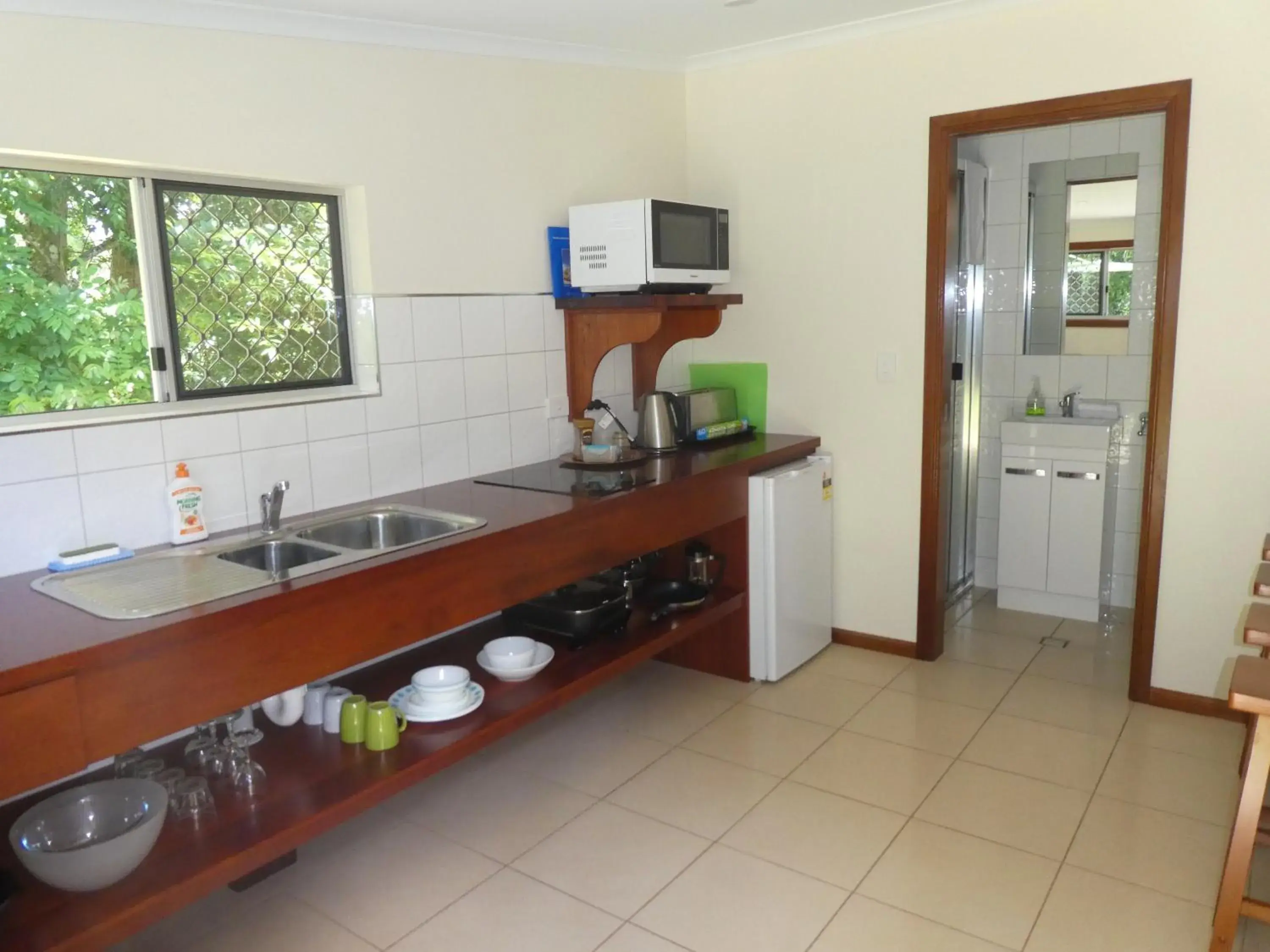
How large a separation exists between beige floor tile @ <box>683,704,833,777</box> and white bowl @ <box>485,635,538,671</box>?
679 millimetres

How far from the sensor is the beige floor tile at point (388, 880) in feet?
7.15

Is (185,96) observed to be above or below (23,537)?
above

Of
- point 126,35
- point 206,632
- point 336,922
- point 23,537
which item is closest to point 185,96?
point 126,35

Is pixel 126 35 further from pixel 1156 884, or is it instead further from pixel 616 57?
pixel 1156 884

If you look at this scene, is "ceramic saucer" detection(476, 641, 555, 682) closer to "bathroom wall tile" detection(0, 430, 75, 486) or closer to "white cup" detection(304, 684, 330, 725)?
"white cup" detection(304, 684, 330, 725)

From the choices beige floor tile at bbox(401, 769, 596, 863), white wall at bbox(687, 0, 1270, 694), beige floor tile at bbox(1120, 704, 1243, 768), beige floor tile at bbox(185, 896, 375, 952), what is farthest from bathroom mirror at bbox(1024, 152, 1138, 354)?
beige floor tile at bbox(185, 896, 375, 952)

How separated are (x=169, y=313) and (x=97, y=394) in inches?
10.8

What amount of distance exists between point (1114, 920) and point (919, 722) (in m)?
1.04

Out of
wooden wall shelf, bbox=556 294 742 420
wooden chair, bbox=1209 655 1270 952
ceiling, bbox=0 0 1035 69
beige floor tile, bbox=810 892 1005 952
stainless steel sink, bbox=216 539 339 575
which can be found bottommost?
beige floor tile, bbox=810 892 1005 952

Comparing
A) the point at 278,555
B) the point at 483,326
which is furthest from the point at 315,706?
the point at 483,326

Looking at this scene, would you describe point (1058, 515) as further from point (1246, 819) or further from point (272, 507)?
point (272, 507)

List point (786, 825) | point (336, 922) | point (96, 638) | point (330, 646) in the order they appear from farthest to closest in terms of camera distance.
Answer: point (786, 825), point (336, 922), point (330, 646), point (96, 638)

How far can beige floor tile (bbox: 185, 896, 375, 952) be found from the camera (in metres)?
2.08

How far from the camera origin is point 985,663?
3619mm
